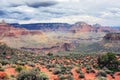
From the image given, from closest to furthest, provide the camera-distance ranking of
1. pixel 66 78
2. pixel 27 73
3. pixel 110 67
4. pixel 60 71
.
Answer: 1. pixel 27 73
2. pixel 66 78
3. pixel 60 71
4. pixel 110 67

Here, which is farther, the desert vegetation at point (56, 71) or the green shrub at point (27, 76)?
the desert vegetation at point (56, 71)

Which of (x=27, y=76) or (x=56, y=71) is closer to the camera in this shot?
(x=27, y=76)

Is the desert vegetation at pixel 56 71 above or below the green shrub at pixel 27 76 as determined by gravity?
below

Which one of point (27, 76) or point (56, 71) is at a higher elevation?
point (27, 76)

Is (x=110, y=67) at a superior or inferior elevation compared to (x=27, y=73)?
inferior

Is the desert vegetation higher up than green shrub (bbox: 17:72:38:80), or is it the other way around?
green shrub (bbox: 17:72:38:80)

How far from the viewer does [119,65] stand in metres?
50.4

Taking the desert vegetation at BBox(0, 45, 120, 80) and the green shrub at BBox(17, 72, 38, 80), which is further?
the desert vegetation at BBox(0, 45, 120, 80)

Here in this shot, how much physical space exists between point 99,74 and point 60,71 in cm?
608

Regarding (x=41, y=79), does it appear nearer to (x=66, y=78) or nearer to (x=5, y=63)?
(x=66, y=78)

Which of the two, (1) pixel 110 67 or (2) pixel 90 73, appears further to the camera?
(1) pixel 110 67

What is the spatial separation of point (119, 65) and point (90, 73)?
10222mm

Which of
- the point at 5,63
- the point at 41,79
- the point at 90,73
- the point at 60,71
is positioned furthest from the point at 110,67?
the point at 41,79

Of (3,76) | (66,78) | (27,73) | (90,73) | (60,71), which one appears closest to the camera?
(27,73)
